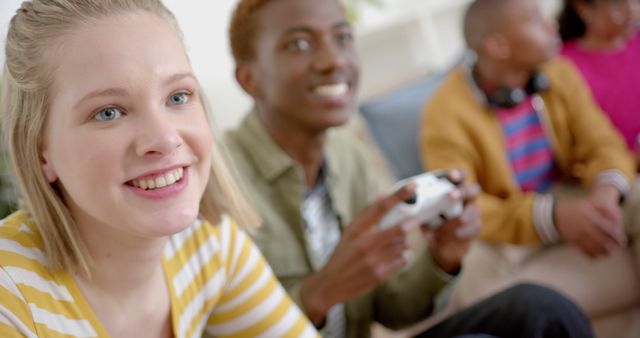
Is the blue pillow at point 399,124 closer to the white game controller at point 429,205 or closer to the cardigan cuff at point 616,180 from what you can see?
the cardigan cuff at point 616,180

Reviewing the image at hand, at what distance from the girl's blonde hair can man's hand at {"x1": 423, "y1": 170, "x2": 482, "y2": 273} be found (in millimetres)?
547

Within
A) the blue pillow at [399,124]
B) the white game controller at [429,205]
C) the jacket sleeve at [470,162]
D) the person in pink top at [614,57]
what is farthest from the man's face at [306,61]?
the person in pink top at [614,57]

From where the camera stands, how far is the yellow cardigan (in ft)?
4.35

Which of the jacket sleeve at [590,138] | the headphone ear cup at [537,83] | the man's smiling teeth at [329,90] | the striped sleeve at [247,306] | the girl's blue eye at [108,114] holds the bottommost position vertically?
the jacket sleeve at [590,138]

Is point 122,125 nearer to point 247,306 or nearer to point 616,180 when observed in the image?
point 247,306

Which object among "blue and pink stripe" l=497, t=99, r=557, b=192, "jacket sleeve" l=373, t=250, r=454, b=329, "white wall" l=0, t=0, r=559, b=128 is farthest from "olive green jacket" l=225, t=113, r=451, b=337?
"white wall" l=0, t=0, r=559, b=128

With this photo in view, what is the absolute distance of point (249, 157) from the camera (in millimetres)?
1190

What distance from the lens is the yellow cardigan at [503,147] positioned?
1326mm

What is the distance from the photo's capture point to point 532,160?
1.46 meters

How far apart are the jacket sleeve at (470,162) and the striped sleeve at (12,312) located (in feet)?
2.85

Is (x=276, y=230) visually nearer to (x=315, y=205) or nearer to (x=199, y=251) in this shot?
(x=315, y=205)

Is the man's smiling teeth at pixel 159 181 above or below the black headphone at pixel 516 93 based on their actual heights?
above

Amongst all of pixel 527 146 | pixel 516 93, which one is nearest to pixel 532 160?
pixel 527 146

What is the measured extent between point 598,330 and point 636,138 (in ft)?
1.66
